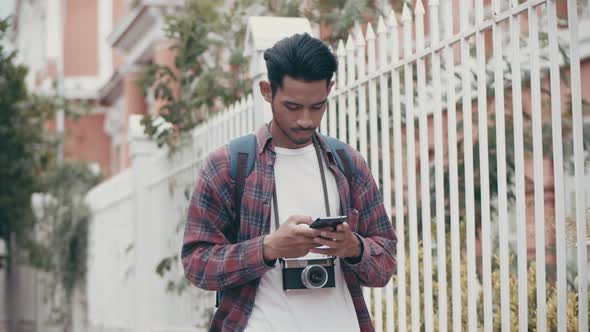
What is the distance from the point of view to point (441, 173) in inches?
161

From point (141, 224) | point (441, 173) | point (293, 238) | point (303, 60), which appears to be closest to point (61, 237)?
point (141, 224)

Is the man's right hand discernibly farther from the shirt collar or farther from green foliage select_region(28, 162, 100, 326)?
green foliage select_region(28, 162, 100, 326)

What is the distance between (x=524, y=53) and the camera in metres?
7.21

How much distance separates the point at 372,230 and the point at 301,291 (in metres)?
0.35

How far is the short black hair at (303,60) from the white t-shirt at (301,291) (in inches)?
10.8

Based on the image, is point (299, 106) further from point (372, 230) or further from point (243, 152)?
point (372, 230)

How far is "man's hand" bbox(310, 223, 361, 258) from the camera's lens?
2891 millimetres

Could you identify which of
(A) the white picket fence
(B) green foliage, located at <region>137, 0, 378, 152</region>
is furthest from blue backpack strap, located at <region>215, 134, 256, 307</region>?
(B) green foliage, located at <region>137, 0, 378, 152</region>

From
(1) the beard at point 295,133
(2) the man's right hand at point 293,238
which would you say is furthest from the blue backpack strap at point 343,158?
(2) the man's right hand at point 293,238

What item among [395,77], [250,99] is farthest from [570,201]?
[395,77]

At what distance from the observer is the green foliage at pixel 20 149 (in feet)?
51.6

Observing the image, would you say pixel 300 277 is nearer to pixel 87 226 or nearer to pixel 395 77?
pixel 395 77

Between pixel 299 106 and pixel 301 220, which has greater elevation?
pixel 299 106

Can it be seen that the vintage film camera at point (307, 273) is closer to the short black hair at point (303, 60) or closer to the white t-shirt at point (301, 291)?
the white t-shirt at point (301, 291)
